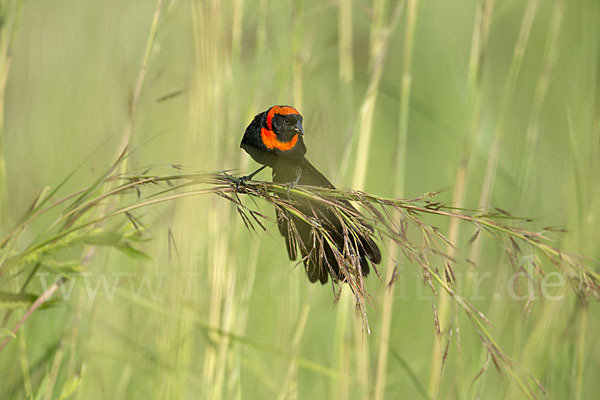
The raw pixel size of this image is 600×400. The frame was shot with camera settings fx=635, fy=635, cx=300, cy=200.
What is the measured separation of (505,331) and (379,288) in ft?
1.50

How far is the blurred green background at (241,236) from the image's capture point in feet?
4.84

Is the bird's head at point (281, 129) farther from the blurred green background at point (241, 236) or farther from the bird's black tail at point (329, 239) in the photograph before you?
the bird's black tail at point (329, 239)

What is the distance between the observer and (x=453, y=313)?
1.10 m

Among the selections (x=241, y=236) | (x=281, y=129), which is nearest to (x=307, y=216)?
(x=281, y=129)

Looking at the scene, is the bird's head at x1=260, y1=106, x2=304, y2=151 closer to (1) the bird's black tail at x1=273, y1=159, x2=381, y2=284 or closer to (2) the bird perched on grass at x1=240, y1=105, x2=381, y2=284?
(2) the bird perched on grass at x1=240, y1=105, x2=381, y2=284

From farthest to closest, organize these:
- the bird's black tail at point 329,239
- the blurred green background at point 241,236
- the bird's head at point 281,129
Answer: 1. the bird's head at point 281,129
2. the blurred green background at point 241,236
3. the bird's black tail at point 329,239

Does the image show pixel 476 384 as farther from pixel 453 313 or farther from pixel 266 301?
pixel 266 301

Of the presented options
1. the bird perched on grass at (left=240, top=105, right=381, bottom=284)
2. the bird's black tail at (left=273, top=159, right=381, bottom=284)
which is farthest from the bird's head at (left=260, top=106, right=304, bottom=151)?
the bird's black tail at (left=273, top=159, right=381, bottom=284)

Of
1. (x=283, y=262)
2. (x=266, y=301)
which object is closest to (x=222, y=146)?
(x=283, y=262)

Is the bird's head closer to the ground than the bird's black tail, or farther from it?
farther from it

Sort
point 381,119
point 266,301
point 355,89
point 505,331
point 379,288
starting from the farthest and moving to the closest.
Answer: point 355,89 → point 381,119 → point 266,301 → point 505,331 → point 379,288

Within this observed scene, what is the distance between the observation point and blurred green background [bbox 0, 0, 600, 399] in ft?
4.84

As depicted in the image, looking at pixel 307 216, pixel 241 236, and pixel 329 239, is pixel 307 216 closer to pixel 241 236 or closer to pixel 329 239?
pixel 329 239

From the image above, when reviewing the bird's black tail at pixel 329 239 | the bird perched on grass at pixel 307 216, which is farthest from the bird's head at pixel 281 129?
the bird's black tail at pixel 329 239
